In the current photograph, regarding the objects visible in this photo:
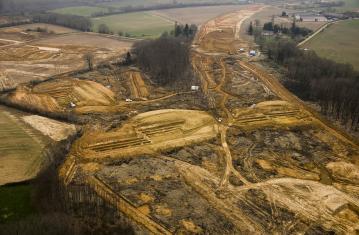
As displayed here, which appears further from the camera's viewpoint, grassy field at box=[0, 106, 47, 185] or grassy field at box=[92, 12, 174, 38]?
grassy field at box=[92, 12, 174, 38]

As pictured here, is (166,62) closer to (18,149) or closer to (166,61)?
(166,61)

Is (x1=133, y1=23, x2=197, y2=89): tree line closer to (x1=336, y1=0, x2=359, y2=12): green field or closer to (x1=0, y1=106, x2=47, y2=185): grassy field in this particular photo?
(x1=0, y1=106, x2=47, y2=185): grassy field

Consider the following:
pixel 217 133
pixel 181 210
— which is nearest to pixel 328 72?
pixel 217 133

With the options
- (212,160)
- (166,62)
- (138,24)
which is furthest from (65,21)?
(212,160)

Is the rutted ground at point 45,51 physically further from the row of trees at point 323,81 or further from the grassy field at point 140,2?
the grassy field at point 140,2

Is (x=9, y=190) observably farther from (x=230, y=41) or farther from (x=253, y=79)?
(x=230, y=41)

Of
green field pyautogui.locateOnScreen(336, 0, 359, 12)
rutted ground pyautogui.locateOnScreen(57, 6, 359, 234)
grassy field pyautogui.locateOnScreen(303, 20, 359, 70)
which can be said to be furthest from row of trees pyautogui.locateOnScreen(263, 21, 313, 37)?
green field pyautogui.locateOnScreen(336, 0, 359, 12)
